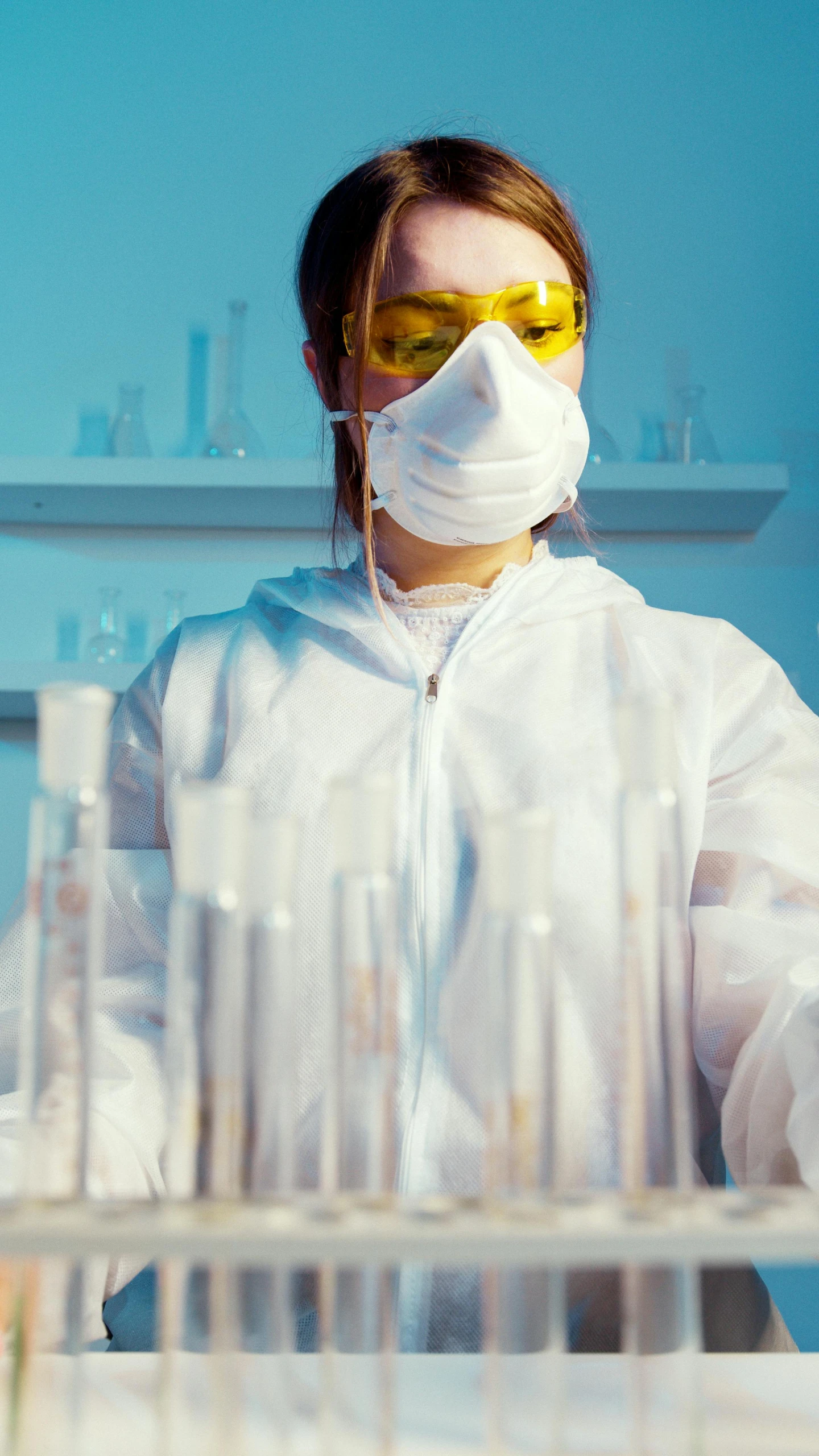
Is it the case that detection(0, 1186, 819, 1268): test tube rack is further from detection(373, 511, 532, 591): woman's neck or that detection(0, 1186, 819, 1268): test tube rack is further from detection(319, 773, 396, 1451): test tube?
detection(373, 511, 532, 591): woman's neck

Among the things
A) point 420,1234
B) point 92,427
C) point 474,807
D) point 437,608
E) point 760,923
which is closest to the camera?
point 420,1234

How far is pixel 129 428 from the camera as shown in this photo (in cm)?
206

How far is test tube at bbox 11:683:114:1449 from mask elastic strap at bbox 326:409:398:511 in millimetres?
556

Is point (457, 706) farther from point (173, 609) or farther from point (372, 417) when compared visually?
point (173, 609)

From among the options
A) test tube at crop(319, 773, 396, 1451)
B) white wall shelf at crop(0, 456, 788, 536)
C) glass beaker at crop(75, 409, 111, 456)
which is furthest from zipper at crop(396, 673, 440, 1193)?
glass beaker at crop(75, 409, 111, 456)

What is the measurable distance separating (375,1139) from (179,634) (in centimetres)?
69

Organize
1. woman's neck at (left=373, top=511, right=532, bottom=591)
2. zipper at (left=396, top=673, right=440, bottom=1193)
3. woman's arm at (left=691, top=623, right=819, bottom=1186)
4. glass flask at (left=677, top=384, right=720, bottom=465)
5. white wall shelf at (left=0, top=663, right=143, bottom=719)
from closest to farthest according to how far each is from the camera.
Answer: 1. woman's arm at (left=691, top=623, right=819, bottom=1186)
2. zipper at (left=396, top=673, right=440, bottom=1193)
3. woman's neck at (left=373, top=511, right=532, bottom=591)
4. white wall shelf at (left=0, top=663, right=143, bottom=719)
5. glass flask at (left=677, top=384, right=720, bottom=465)

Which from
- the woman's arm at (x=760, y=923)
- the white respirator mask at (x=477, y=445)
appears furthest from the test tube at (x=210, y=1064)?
the white respirator mask at (x=477, y=445)

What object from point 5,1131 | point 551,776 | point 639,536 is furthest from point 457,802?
point 639,536

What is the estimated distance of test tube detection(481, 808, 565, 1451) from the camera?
364 mm

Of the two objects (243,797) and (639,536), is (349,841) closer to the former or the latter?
(243,797)

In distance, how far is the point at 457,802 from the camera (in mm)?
839

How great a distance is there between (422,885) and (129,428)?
1484mm

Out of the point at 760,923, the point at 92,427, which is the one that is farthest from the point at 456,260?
the point at 92,427
